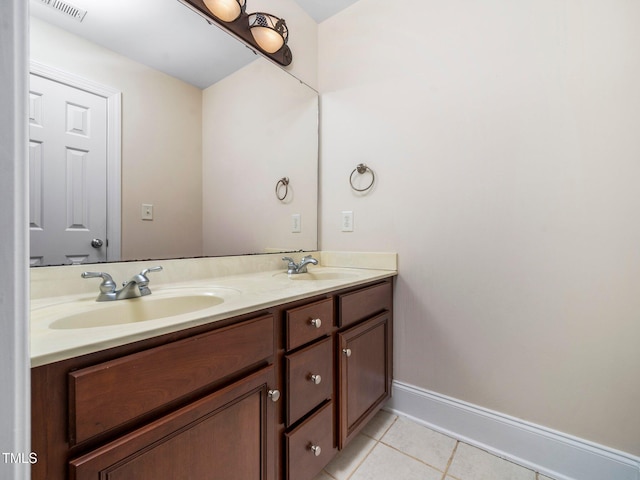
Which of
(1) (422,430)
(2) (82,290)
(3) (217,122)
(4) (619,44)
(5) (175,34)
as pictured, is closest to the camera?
(2) (82,290)

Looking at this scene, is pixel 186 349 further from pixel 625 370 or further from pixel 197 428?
pixel 625 370

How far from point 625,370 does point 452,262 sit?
0.70 m

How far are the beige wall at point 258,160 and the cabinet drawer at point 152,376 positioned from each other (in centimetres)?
67

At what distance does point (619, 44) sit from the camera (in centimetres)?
103

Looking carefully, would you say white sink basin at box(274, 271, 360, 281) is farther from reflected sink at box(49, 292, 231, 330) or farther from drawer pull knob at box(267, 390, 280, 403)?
drawer pull knob at box(267, 390, 280, 403)

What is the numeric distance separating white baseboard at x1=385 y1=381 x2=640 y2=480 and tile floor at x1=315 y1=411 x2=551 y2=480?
1.7 inches

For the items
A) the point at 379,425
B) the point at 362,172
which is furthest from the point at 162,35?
the point at 379,425

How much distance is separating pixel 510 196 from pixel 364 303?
80 centimetres

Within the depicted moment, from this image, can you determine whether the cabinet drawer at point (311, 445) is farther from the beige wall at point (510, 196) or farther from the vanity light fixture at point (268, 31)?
the vanity light fixture at point (268, 31)

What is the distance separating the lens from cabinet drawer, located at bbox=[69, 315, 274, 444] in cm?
48

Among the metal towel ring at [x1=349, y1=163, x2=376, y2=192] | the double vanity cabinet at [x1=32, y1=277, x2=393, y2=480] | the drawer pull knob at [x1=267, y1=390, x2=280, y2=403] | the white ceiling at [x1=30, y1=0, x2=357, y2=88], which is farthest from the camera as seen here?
the metal towel ring at [x1=349, y1=163, x2=376, y2=192]

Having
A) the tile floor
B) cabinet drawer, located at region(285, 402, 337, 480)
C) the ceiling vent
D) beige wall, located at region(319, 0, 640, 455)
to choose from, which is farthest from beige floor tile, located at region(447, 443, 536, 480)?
the ceiling vent

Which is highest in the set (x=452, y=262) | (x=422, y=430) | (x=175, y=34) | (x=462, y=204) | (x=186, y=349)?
(x=175, y=34)

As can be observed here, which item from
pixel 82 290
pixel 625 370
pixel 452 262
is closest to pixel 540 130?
pixel 452 262
